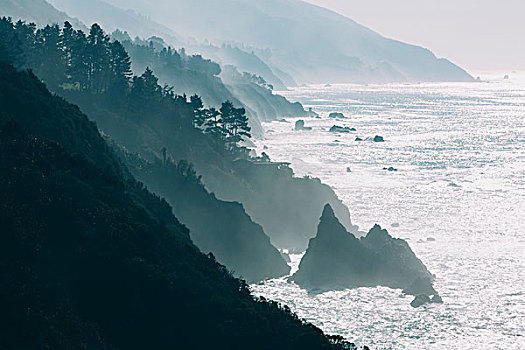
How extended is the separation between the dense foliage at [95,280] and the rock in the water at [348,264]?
99.7 feet

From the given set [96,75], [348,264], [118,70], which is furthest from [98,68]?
[348,264]

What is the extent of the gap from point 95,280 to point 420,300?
41.0 metres

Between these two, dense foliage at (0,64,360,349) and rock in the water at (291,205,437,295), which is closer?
dense foliage at (0,64,360,349)

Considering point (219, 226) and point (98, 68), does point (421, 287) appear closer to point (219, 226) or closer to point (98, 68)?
point (219, 226)

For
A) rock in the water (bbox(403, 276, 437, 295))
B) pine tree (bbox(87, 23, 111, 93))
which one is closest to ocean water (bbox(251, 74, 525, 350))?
rock in the water (bbox(403, 276, 437, 295))

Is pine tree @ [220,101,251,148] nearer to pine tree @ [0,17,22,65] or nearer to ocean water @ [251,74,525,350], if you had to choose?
ocean water @ [251,74,525,350]

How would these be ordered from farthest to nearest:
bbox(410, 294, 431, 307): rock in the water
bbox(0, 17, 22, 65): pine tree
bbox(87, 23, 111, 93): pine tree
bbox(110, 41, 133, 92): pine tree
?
bbox(87, 23, 111, 93): pine tree → bbox(110, 41, 133, 92): pine tree → bbox(0, 17, 22, 65): pine tree → bbox(410, 294, 431, 307): rock in the water

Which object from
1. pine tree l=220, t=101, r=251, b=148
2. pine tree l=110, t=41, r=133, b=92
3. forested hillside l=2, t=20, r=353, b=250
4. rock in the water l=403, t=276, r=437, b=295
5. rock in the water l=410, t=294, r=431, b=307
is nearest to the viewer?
rock in the water l=410, t=294, r=431, b=307

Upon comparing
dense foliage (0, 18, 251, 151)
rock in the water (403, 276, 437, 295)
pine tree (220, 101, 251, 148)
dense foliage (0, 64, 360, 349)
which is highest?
dense foliage (0, 18, 251, 151)

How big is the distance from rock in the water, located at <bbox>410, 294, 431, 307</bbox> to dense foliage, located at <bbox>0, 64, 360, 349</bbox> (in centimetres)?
2778

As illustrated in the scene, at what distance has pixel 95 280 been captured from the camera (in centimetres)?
3772

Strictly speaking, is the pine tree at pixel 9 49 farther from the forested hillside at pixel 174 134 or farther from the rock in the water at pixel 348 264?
the rock in the water at pixel 348 264

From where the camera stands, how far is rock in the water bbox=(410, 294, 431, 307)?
69.3 metres

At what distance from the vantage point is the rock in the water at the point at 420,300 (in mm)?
69256
